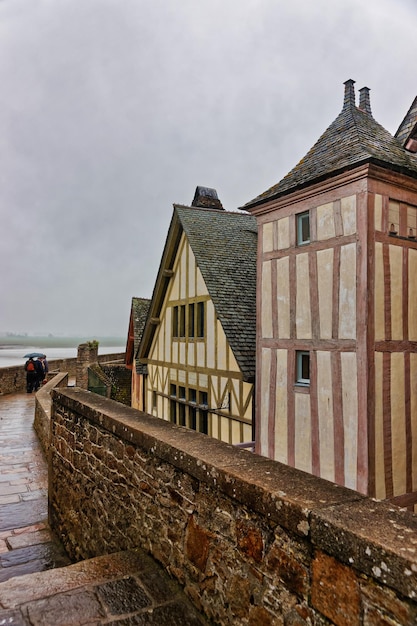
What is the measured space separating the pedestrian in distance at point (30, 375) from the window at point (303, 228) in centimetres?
1281

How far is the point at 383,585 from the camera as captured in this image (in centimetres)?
132

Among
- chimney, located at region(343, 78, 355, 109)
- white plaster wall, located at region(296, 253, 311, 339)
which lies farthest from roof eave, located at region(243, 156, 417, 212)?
chimney, located at region(343, 78, 355, 109)

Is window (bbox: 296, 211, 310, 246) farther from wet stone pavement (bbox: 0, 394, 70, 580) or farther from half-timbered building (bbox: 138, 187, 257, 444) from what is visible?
wet stone pavement (bbox: 0, 394, 70, 580)

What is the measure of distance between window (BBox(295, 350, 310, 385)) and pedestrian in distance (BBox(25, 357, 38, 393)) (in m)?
12.5

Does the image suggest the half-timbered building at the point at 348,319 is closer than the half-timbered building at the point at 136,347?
Yes

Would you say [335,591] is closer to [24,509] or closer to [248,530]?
[248,530]

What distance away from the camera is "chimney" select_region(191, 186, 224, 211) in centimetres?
1449

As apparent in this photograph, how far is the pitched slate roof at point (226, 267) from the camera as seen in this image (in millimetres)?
8844

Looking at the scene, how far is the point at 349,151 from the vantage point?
677 cm

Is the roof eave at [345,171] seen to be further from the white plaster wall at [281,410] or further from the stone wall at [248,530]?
the stone wall at [248,530]

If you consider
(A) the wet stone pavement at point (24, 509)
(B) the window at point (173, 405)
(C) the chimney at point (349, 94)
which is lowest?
(A) the wet stone pavement at point (24, 509)

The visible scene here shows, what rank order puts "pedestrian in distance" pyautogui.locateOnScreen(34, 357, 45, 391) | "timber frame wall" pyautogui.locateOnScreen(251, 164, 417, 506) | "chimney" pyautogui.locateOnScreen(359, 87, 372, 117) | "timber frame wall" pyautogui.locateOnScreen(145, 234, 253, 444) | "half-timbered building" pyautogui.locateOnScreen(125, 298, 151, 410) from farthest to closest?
1. "pedestrian in distance" pyautogui.locateOnScreen(34, 357, 45, 391)
2. "half-timbered building" pyautogui.locateOnScreen(125, 298, 151, 410)
3. "timber frame wall" pyautogui.locateOnScreen(145, 234, 253, 444)
4. "chimney" pyautogui.locateOnScreen(359, 87, 372, 117)
5. "timber frame wall" pyautogui.locateOnScreen(251, 164, 417, 506)

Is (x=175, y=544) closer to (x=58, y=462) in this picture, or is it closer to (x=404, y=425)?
(x=58, y=462)

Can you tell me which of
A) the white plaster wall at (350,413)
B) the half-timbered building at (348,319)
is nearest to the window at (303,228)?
the half-timbered building at (348,319)
